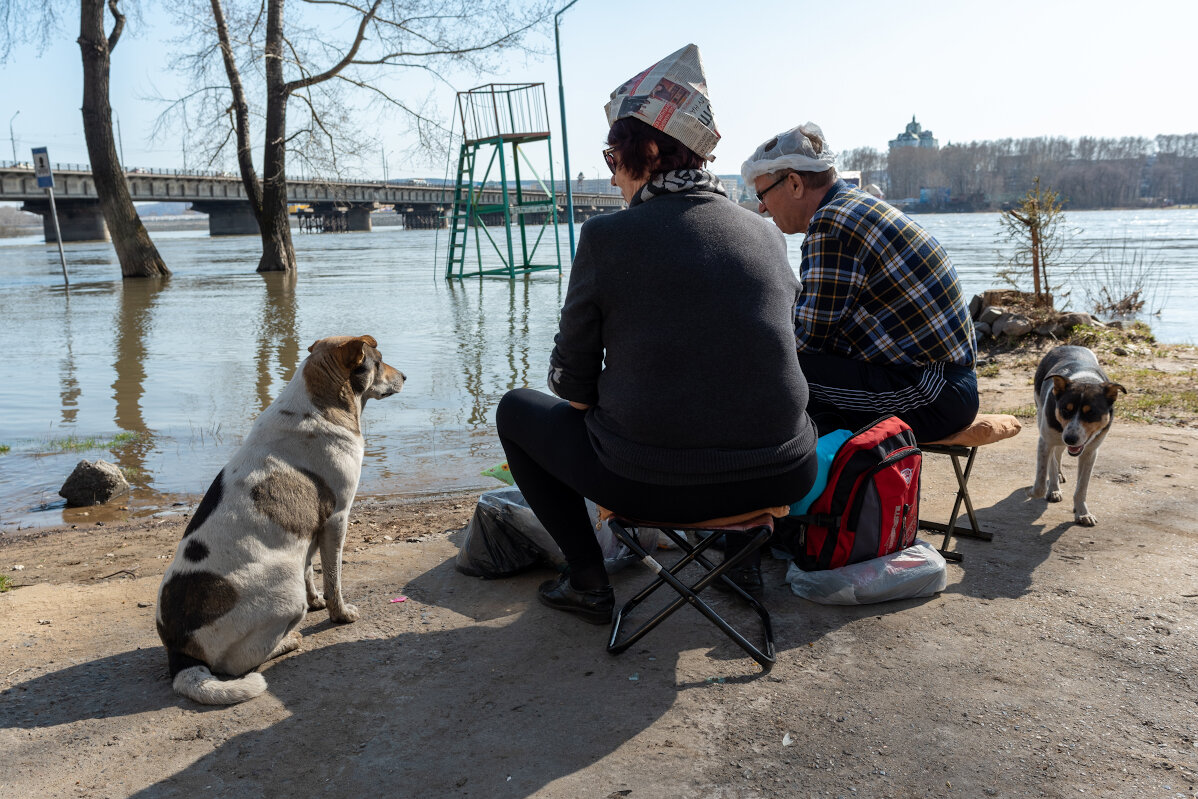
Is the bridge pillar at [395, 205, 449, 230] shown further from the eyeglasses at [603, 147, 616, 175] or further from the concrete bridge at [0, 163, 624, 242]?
the eyeglasses at [603, 147, 616, 175]

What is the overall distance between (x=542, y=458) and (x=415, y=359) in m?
8.83

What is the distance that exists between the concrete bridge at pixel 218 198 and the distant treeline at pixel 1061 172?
38543 millimetres

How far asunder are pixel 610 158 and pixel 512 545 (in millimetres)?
1813

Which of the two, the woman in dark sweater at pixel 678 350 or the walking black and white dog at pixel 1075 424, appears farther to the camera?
the walking black and white dog at pixel 1075 424

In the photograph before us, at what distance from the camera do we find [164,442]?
7.43 meters

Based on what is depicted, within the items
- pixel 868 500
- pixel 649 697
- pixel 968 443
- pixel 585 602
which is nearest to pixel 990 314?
pixel 968 443

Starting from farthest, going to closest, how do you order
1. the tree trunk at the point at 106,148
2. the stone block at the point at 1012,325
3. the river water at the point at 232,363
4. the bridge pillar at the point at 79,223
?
the bridge pillar at the point at 79,223 → the tree trunk at the point at 106,148 → the stone block at the point at 1012,325 → the river water at the point at 232,363

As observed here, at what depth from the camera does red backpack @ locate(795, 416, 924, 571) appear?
10.6 feet

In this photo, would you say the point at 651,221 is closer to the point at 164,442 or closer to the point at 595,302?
the point at 595,302

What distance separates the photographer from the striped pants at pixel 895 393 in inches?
139

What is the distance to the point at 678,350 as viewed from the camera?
2.46 m

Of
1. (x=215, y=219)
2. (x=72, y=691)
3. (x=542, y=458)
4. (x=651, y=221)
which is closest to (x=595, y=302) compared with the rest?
(x=651, y=221)

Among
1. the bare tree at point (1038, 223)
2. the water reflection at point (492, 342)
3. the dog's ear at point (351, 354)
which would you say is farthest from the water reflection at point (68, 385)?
the bare tree at point (1038, 223)

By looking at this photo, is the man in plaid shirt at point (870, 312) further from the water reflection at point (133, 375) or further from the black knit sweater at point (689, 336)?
the water reflection at point (133, 375)
